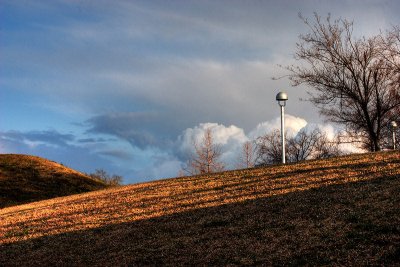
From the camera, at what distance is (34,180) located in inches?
1932

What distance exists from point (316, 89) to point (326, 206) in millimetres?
24212

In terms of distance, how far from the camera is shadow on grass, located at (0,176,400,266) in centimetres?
1056

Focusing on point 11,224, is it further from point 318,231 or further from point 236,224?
point 318,231

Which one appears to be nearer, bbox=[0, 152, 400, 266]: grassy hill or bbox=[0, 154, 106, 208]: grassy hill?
bbox=[0, 152, 400, 266]: grassy hill

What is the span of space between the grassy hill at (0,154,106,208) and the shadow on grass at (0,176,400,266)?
29.2m

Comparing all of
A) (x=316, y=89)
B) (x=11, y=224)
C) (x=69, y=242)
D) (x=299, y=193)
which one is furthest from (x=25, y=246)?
(x=316, y=89)

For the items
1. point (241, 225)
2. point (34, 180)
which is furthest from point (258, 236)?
point (34, 180)

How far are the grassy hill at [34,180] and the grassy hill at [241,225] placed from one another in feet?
73.1

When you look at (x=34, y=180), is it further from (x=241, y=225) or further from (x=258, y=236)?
(x=258, y=236)

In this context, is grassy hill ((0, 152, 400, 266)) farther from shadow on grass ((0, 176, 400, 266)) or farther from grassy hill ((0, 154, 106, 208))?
grassy hill ((0, 154, 106, 208))

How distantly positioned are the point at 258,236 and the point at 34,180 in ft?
137

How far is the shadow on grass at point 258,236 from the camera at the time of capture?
1056 centimetres

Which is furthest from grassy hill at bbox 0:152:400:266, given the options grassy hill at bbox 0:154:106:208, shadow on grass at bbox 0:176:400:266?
grassy hill at bbox 0:154:106:208

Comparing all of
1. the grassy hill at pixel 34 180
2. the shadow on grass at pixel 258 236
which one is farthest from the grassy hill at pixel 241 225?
the grassy hill at pixel 34 180
